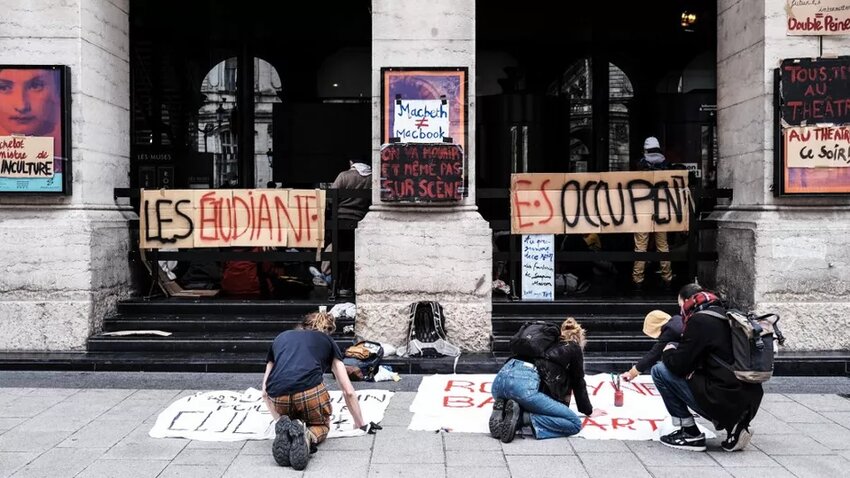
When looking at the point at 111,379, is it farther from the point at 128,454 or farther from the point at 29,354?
the point at 128,454

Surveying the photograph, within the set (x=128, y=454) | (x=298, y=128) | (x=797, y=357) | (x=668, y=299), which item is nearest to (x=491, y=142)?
(x=298, y=128)

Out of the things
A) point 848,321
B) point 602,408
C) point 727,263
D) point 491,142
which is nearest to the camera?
point 602,408

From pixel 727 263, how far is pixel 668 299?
873 mm

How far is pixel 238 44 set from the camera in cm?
1371

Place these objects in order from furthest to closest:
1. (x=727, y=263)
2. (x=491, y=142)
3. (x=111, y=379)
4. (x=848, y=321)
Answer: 1. (x=491, y=142)
2. (x=727, y=263)
3. (x=848, y=321)
4. (x=111, y=379)

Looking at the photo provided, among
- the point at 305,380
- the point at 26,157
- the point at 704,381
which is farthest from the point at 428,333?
the point at 26,157

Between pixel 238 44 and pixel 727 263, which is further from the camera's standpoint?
pixel 238 44

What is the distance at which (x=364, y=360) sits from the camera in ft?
29.2

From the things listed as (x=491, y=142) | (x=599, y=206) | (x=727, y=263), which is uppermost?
(x=491, y=142)

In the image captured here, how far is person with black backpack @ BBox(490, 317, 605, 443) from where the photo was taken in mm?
6684

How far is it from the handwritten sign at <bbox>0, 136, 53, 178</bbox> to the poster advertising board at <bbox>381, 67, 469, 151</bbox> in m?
4.07

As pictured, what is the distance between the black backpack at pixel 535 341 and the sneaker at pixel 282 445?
2031 mm

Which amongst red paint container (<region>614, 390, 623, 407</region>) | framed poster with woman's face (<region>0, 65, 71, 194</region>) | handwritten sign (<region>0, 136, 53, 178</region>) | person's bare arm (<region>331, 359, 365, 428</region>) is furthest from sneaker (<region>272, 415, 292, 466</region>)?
handwritten sign (<region>0, 136, 53, 178</region>)

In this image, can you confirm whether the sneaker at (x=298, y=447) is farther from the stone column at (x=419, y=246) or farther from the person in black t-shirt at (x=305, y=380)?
the stone column at (x=419, y=246)
